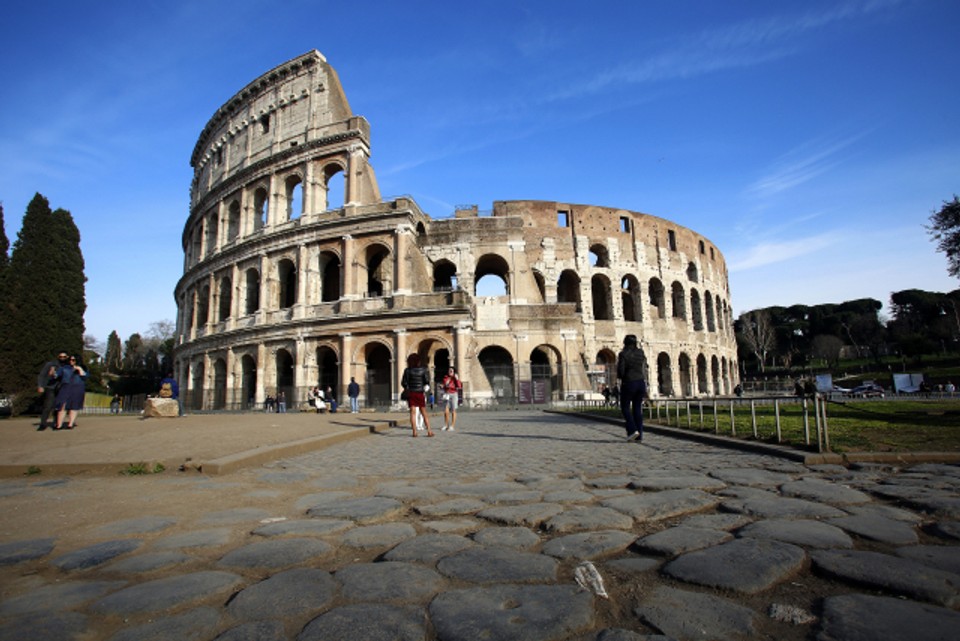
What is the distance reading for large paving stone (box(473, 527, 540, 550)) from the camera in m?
2.25

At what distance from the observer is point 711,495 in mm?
3211

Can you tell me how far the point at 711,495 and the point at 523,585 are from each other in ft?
6.65

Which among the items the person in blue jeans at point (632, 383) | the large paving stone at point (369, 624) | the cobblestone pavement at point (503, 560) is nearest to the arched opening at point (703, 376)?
the person in blue jeans at point (632, 383)

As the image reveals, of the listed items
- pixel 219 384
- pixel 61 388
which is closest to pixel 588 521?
pixel 61 388

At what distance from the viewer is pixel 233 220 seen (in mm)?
29203

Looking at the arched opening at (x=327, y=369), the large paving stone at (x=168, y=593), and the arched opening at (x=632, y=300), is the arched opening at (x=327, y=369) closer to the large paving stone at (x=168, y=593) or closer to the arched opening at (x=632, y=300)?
the arched opening at (x=632, y=300)

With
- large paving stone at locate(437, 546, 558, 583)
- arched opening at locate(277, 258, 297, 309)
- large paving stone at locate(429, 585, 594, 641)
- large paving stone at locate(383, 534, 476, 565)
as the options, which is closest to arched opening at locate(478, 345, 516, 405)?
arched opening at locate(277, 258, 297, 309)

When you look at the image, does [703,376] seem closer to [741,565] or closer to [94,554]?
[741,565]

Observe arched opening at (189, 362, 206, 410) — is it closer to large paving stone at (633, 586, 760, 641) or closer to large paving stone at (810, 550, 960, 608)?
large paving stone at (633, 586, 760, 641)

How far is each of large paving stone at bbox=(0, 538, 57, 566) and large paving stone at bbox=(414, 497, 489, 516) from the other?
1853mm

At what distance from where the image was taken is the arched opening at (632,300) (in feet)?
102

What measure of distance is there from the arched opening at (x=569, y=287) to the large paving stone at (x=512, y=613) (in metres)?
28.5

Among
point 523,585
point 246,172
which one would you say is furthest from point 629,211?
point 523,585

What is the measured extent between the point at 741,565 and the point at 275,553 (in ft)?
6.48
